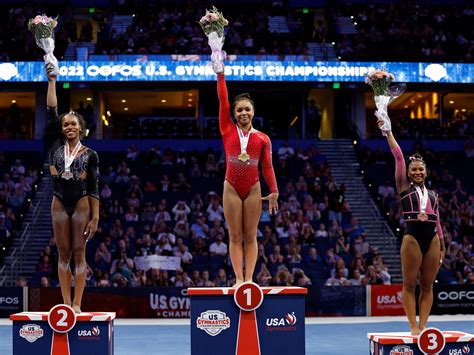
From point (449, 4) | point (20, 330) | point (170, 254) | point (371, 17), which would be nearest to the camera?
point (20, 330)

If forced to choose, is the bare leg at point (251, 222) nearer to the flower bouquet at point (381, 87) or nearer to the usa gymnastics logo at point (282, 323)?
the usa gymnastics logo at point (282, 323)

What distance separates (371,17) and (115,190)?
485 inches

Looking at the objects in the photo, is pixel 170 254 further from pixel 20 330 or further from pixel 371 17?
pixel 371 17

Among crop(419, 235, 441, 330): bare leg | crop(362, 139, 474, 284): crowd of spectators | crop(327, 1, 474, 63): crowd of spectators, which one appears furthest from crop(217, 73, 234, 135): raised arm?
crop(327, 1, 474, 63): crowd of spectators

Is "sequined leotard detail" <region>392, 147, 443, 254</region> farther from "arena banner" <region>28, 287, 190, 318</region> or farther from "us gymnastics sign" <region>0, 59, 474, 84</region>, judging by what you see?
"us gymnastics sign" <region>0, 59, 474, 84</region>

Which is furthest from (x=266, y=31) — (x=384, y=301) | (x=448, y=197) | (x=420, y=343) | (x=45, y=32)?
(x=420, y=343)

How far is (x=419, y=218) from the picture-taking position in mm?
9680

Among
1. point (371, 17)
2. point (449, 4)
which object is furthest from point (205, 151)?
point (449, 4)

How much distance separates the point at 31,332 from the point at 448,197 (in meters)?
17.9

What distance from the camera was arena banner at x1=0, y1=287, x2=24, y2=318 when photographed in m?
19.0

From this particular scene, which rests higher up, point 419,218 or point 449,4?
point 449,4

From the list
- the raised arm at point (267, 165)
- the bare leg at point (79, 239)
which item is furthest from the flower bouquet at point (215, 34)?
the bare leg at point (79, 239)

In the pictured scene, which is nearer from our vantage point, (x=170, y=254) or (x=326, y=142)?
(x=170, y=254)

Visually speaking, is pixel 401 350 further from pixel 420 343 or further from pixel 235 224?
pixel 235 224
